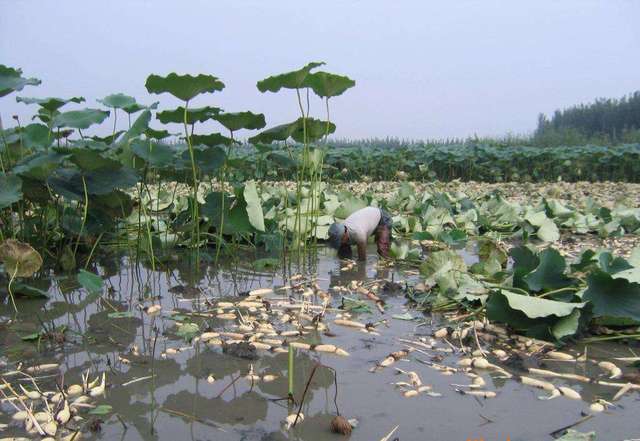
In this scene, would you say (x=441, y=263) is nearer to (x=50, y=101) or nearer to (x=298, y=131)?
(x=298, y=131)

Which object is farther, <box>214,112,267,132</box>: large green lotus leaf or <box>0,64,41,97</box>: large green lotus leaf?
<box>214,112,267,132</box>: large green lotus leaf

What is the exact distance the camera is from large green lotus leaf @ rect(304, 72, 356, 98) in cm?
302

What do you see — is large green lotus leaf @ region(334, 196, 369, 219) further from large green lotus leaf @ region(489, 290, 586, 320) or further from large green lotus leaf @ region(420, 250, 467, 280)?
large green lotus leaf @ region(489, 290, 586, 320)

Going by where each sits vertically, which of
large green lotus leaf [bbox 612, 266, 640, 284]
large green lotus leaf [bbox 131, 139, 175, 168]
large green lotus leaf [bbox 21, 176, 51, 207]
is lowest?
large green lotus leaf [bbox 612, 266, 640, 284]

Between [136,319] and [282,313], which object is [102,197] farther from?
[282,313]

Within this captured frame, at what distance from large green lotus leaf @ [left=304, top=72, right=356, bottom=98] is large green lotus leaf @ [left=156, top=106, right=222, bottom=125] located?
0.52 metres

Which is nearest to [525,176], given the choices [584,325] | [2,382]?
[584,325]

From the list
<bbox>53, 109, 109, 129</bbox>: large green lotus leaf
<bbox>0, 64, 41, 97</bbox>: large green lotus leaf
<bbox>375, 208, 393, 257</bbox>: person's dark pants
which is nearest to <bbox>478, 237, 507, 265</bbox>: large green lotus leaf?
<bbox>375, 208, 393, 257</bbox>: person's dark pants

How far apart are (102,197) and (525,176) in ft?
33.9

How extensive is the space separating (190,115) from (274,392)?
1793 millimetres

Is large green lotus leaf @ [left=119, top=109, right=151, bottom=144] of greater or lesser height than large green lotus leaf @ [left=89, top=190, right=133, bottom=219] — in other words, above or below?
above

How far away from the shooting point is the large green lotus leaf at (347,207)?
14.4 feet

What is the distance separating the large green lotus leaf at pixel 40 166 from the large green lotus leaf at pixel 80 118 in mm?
154

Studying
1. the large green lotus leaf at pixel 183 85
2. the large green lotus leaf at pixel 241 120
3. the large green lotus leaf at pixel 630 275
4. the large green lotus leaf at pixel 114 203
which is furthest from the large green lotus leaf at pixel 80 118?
the large green lotus leaf at pixel 630 275
